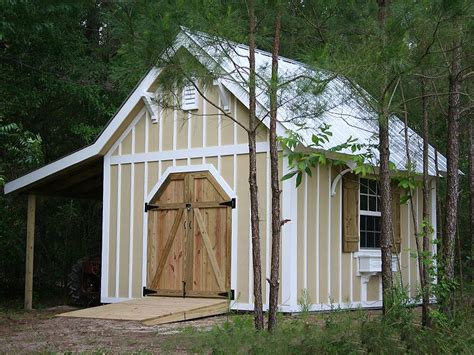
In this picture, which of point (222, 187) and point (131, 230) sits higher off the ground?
point (222, 187)

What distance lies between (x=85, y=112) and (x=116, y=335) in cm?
1096

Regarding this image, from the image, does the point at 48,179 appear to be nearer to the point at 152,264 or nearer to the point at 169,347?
the point at 152,264

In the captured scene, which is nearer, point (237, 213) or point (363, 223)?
point (237, 213)

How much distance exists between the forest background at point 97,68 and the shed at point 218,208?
3.70ft

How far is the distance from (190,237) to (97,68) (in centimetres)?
731

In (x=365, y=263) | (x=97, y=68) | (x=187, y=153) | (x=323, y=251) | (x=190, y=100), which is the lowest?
(x=365, y=263)

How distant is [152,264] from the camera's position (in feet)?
43.9

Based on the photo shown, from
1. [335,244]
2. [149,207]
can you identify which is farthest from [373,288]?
[149,207]

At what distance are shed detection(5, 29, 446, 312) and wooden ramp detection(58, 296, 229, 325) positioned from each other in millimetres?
347

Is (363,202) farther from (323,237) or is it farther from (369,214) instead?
(323,237)

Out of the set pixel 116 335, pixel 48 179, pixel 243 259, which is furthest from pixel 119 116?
pixel 116 335

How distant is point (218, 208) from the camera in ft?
41.2

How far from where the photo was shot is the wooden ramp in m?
10.8

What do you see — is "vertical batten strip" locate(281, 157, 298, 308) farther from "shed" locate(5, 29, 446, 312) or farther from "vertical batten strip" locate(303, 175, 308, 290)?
"vertical batten strip" locate(303, 175, 308, 290)
